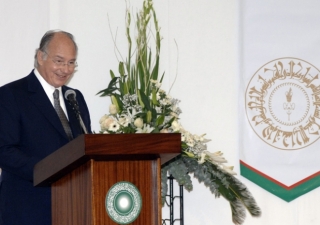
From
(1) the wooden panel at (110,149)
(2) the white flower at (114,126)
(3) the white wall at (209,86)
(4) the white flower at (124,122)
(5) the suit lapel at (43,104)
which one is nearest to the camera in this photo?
(1) the wooden panel at (110,149)

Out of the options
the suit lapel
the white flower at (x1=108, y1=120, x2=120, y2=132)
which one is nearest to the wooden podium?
the suit lapel

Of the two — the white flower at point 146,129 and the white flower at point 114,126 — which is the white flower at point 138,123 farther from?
the white flower at point 114,126

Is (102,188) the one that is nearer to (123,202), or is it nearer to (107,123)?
(123,202)

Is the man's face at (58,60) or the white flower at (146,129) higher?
the man's face at (58,60)

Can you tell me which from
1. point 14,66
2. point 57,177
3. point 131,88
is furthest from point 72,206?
point 14,66

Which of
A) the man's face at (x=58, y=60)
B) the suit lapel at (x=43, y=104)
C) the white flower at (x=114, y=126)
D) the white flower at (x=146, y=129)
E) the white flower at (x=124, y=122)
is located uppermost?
the man's face at (x=58, y=60)

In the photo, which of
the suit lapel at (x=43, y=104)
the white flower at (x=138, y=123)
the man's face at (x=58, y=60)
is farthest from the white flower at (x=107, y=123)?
the suit lapel at (x=43, y=104)

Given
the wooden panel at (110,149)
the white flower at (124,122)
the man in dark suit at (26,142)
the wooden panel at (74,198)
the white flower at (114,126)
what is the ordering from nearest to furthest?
the wooden panel at (110,149), the wooden panel at (74,198), the man in dark suit at (26,142), the white flower at (114,126), the white flower at (124,122)

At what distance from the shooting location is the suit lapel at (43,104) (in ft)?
8.27

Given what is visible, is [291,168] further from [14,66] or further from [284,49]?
[14,66]

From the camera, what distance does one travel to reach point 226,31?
14.8 ft

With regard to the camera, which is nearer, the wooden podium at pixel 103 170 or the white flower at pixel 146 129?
the wooden podium at pixel 103 170

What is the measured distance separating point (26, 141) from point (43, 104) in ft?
0.59

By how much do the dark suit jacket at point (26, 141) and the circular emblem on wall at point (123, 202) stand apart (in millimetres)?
→ 482
